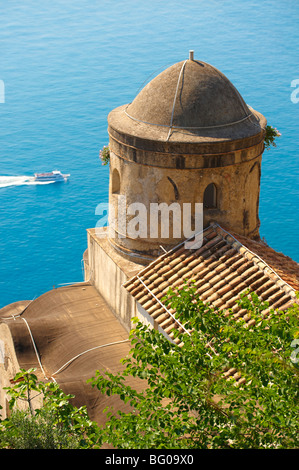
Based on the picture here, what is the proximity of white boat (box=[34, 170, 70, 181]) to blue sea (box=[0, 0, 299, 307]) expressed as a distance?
507 millimetres

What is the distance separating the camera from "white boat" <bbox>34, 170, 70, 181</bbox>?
47.8 meters

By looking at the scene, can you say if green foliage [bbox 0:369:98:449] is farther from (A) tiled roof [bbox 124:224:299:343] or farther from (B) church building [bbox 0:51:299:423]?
(A) tiled roof [bbox 124:224:299:343]

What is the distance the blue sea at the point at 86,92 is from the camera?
134 feet

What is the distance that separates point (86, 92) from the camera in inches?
2334

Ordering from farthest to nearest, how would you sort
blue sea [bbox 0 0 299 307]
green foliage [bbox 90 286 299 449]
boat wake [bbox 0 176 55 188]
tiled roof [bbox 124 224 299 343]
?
→ boat wake [bbox 0 176 55 188]
blue sea [bbox 0 0 299 307]
tiled roof [bbox 124 224 299 343]
green foliage [bbox 90 286 299 449]

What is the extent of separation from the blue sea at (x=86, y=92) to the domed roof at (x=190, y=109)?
21.9m

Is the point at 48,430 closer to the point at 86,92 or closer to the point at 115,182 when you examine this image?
the point at 115,182

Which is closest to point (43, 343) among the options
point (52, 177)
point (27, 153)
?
point (52, 177)

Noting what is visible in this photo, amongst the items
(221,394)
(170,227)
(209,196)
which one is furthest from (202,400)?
(209,196)

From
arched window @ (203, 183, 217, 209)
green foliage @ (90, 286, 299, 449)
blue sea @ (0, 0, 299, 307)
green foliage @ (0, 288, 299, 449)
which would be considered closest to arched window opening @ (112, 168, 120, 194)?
arched window @ (203, 183, 217, 209)

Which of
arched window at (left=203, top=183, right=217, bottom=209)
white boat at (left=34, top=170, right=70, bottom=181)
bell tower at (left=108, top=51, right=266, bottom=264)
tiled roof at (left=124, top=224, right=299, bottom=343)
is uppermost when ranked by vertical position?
bell tower at (left=108, top=51, right=266, bottom=264)

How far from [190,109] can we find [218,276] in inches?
149

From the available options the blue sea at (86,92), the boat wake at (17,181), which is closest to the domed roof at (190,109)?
the blue sea at (86,92)

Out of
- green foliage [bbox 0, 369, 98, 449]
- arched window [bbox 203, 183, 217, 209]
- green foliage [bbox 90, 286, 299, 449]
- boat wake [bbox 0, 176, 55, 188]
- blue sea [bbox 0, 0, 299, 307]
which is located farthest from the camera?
boat wake [bbox 0, 176, 55, 188]
